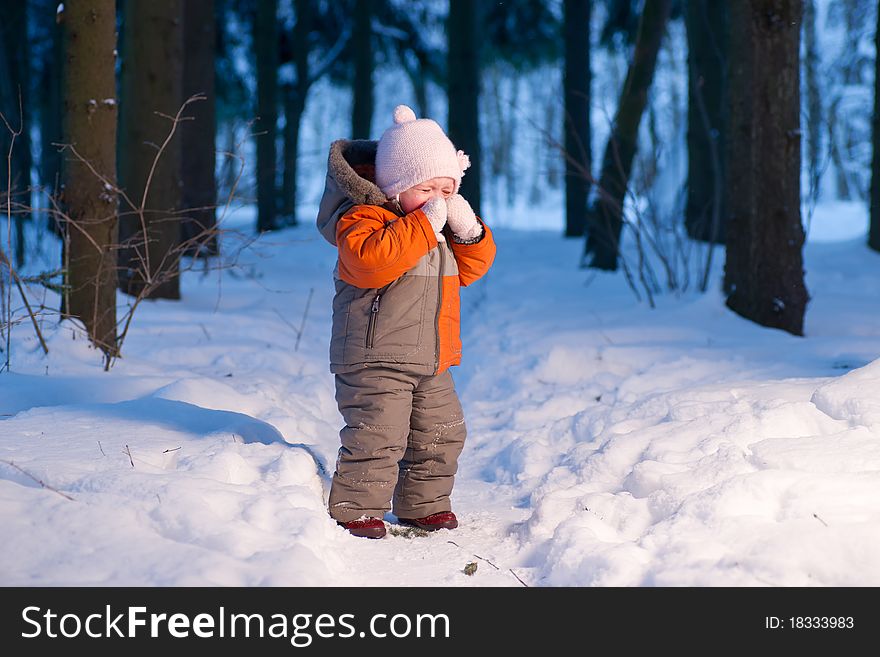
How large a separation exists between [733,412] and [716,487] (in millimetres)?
795

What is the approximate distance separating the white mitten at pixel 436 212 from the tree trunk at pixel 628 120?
519 centimetres

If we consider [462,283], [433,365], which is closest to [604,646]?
[433,365]

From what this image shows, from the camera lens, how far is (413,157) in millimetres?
3115

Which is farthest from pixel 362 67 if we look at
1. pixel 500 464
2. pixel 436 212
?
pixel 436 212

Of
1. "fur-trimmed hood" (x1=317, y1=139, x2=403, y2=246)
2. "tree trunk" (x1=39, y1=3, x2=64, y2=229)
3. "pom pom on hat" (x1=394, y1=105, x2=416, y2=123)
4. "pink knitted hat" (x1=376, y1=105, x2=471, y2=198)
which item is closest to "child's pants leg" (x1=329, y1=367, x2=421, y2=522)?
"fur-trimmed hood" (x1=317, y1=139, x2=403, y2=246)

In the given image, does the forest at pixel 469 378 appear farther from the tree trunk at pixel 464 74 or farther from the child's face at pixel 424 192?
the tree trunk at pixel 464 74

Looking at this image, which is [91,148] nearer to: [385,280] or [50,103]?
[385,280]

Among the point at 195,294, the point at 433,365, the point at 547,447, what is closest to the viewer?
the point at 433,365

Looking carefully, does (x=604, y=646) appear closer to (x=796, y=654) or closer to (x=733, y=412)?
(x=796, y=654)

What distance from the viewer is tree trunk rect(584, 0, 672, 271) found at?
8.53m

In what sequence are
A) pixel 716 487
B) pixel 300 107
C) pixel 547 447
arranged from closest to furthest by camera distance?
pixel 716 487 → pixel 547 447 → pixel 300 107

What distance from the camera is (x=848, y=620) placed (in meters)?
2.36

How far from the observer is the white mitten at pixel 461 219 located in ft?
10.5

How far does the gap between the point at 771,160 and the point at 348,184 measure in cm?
375
